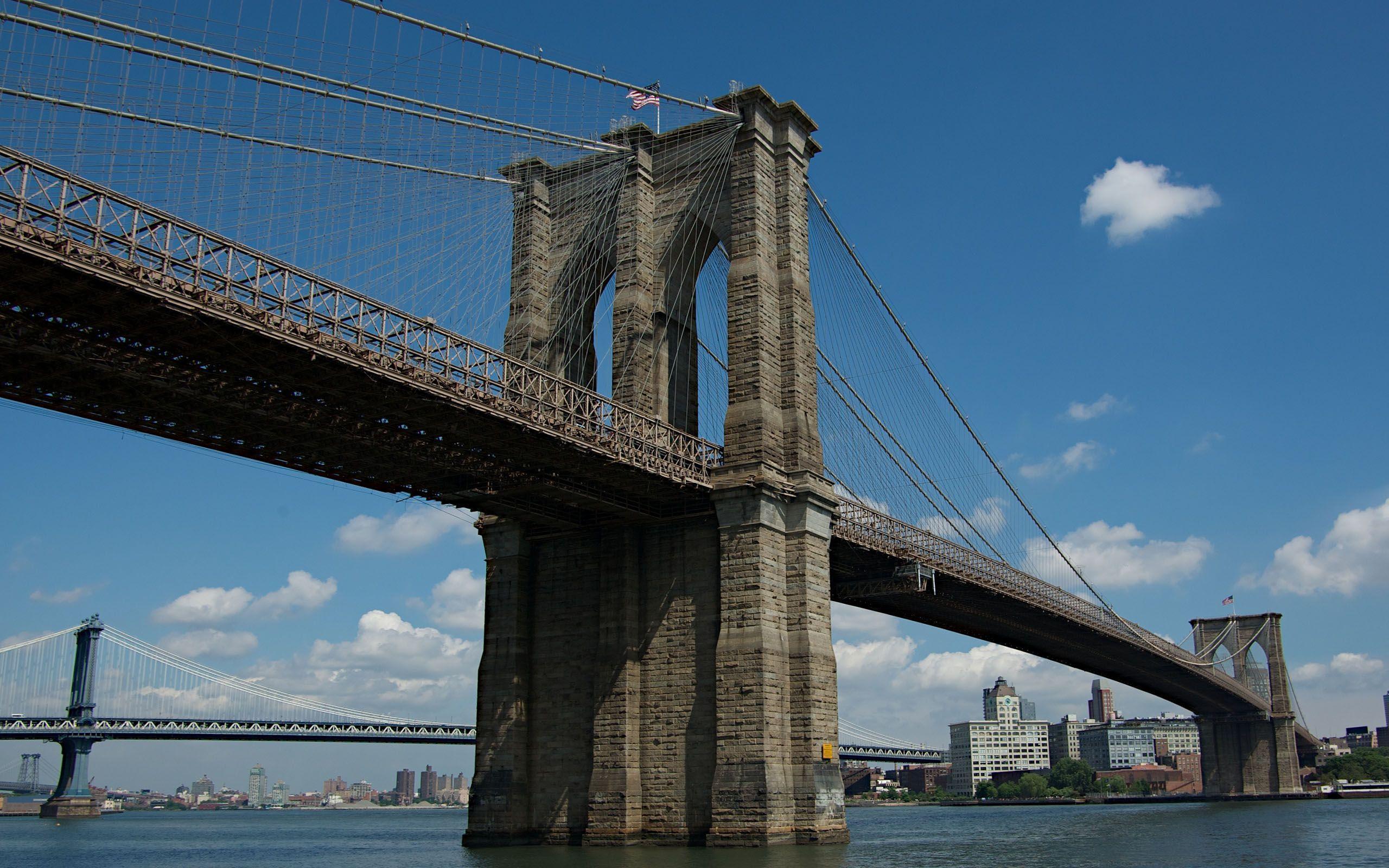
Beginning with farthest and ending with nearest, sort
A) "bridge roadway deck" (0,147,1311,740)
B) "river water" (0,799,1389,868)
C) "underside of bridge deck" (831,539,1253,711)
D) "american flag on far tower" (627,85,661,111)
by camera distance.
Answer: "underside of bridge deck" (831,539,1253,711) < "american flag on far tower" (627,85,661,111) < "river water" (0,799,1389,868) < "bridge roadway deck" (0,147,1311,740)

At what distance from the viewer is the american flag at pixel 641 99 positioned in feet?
146

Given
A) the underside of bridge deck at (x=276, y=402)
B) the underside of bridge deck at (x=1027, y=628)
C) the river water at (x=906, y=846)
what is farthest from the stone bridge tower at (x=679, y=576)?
the underside of bridge deck at (x=1027, y=628)

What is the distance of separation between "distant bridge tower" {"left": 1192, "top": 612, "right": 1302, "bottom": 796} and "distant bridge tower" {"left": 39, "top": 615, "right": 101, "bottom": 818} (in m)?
105

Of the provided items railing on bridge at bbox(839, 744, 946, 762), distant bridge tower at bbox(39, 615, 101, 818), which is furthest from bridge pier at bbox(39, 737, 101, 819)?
railing on bridge at bbox(839, 744, 946, 762)

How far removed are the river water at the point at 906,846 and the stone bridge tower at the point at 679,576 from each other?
195 cm

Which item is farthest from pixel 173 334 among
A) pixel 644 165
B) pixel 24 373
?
pixel 644 165

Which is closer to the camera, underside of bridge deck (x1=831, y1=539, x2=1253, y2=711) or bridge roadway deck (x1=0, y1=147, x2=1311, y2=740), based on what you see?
bridge roadway deck (x1=0, y1=147, x2=1311, y2=740)

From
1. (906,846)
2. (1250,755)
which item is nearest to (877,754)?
(1250,755)

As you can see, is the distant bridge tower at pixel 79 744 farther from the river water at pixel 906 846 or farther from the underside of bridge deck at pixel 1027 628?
the underside of bridge deck at pixel 1027 628

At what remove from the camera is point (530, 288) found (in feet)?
160

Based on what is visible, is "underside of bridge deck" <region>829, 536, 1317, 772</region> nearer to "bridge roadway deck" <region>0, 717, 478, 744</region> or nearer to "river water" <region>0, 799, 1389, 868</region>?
"river water" <region>0, 799, 1389, 868</region>

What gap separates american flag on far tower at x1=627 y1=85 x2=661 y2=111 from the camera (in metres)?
44.5

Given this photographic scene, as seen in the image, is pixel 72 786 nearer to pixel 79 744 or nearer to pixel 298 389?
pixel 79 744

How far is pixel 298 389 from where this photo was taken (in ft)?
106
